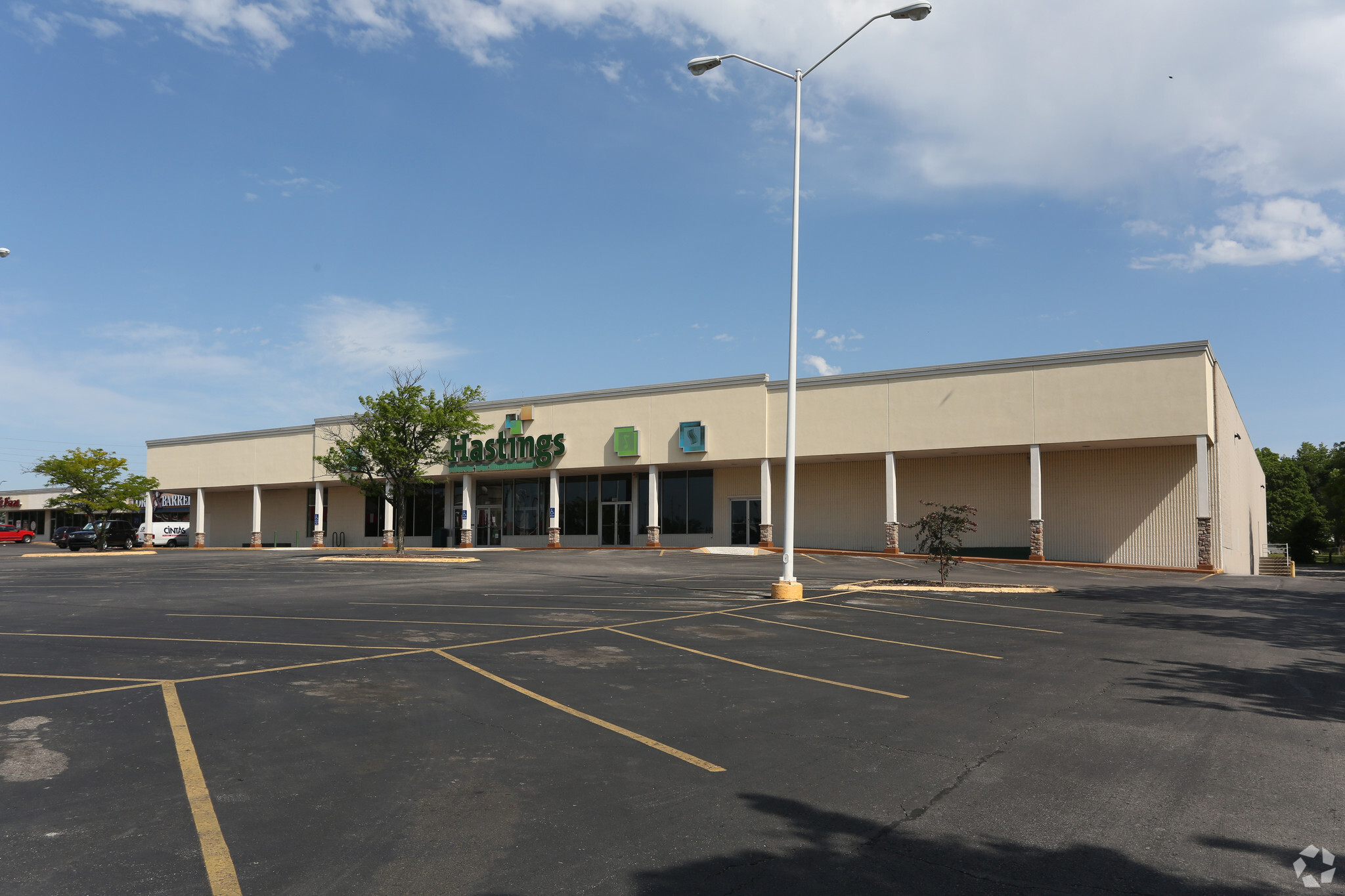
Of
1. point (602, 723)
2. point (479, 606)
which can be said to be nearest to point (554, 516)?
point (479, 606)

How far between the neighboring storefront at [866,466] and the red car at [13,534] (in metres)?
30.3

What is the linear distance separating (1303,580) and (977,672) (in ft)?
82.8

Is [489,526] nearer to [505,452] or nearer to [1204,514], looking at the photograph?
[505,452]

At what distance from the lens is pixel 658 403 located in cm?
4031

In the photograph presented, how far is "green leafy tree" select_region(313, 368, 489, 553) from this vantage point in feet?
121

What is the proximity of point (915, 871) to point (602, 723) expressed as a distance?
3.51m

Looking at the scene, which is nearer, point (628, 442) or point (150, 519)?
point (628, 442)

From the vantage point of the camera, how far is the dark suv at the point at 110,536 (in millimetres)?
48625

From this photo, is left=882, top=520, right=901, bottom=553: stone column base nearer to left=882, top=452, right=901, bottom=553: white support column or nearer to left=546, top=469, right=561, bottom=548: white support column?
left=882, top=452, right=901, bottom=553: white support column

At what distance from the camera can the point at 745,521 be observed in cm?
4078

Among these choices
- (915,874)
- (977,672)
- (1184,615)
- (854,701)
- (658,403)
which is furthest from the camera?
(658,403)

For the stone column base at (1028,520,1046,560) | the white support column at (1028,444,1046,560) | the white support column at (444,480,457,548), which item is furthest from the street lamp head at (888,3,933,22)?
the white support column at (444,480,457,548)

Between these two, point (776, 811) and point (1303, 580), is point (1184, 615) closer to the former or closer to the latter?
point (776, 811)

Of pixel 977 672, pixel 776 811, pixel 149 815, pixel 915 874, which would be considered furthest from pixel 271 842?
pixel 977 672
